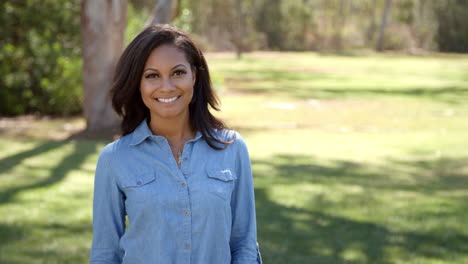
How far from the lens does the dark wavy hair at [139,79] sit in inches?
105

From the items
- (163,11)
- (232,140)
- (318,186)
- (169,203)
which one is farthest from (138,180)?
(163,11)

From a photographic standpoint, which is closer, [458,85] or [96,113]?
[96,113]

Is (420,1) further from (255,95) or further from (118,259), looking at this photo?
(118,259)

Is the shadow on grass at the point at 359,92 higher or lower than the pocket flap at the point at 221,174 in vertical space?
lower

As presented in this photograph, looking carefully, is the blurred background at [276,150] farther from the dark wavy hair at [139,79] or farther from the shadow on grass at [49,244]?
the dark wavy hair at [139,79]

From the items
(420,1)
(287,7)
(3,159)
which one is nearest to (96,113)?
(3,159)

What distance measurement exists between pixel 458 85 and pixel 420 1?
50856mm

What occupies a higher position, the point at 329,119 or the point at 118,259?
the point at 118,259

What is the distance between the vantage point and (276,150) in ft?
36.9

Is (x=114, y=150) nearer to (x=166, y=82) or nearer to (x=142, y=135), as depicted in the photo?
(x=142, y=135)

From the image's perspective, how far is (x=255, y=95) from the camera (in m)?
21.7

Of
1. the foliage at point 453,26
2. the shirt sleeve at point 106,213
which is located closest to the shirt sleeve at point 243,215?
the shirt sleeve at point 106,213

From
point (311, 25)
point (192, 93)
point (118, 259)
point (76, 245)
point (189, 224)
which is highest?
point (192, 93)

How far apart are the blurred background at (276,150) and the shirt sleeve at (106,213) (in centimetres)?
228
